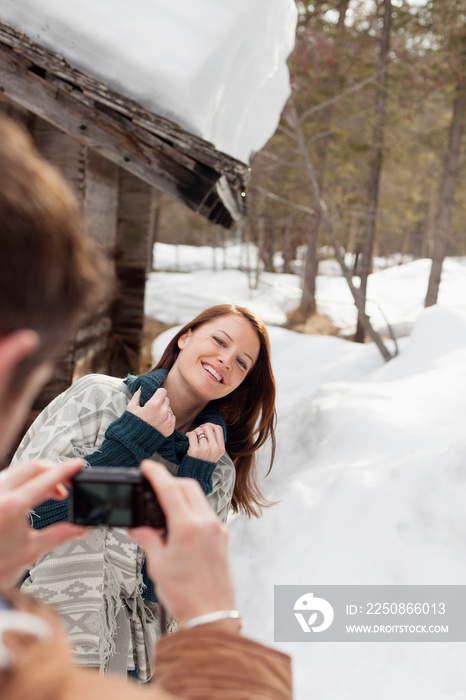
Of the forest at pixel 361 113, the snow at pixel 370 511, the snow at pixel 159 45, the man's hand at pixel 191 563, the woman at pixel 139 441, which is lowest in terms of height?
the snow at pixel 370 511

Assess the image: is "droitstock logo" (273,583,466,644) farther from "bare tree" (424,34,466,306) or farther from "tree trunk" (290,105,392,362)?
"bare tree" (424,34,466,306)

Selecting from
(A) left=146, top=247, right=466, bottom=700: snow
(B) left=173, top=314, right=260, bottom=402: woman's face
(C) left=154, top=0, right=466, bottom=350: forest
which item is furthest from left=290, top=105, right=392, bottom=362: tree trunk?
(B) left=173, top=314, right=260, bottom=402: woman's face

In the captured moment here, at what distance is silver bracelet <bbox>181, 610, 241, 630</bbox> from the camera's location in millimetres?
825

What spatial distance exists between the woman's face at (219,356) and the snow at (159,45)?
6.24ft

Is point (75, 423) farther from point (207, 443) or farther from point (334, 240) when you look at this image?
point (334, 240)

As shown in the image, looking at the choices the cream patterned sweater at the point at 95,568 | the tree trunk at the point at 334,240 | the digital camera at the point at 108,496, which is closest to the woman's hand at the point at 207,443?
the cream patterned sweater at the point at 95,568

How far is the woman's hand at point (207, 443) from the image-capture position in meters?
1.99

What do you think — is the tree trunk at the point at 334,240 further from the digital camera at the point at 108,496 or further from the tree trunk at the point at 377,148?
the digital camera at the point at 108,496

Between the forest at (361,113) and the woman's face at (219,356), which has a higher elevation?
Answer: the forest at (361,113)

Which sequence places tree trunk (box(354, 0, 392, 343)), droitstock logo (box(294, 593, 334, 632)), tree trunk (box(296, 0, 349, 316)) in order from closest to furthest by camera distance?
1. droitstock logo (box(294, 593, 334, 632))
2. tree trunk (box(354, 0, 392, 343))
3. tree trunk (box(296, 0, 349, 316))

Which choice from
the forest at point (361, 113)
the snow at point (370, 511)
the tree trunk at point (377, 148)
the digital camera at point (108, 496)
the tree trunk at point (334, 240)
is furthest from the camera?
the tree trunk at point (377, 148)

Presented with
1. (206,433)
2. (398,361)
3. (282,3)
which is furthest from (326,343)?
(206,433)

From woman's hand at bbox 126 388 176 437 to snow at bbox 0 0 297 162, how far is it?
2.32 metres

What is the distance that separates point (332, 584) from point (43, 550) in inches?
98.7
